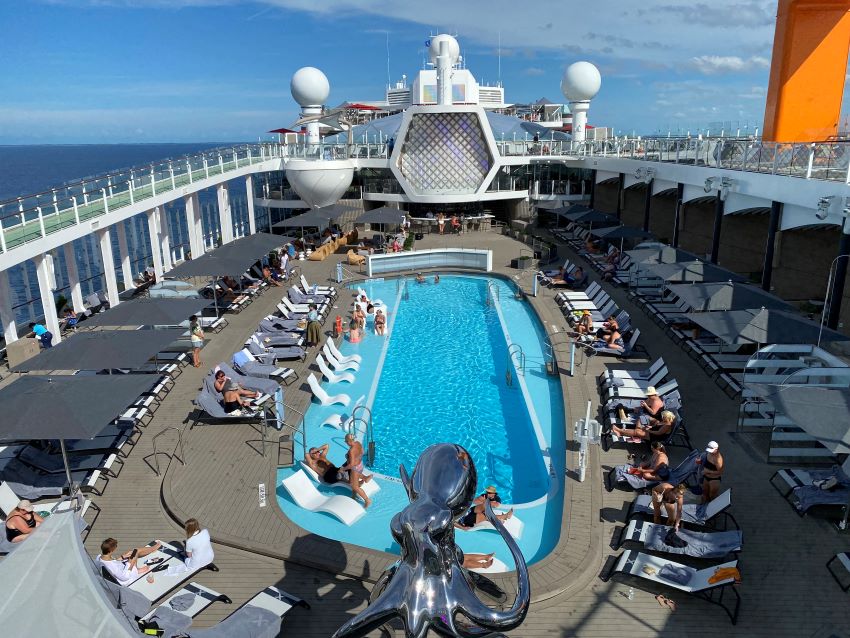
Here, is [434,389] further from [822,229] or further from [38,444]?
[822,229]

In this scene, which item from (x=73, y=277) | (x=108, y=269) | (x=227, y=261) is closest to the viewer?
(x=227, y=261)

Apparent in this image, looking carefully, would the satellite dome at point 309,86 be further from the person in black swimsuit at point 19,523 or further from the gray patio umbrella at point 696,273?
the person in black swimsuit at point 19,523

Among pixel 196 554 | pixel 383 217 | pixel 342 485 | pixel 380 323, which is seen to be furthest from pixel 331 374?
pixel 383 217

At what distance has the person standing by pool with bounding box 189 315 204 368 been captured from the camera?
11688 mm

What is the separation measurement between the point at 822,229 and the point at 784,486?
8.74 m

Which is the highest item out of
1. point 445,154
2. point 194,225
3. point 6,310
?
point 445,154

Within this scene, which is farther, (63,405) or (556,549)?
(63,405)

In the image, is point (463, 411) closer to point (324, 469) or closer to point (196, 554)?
point (324, 469)

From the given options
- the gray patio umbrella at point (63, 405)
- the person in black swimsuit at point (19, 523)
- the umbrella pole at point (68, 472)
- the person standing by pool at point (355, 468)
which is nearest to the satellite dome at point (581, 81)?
the person standing by pool at point (355, 468)

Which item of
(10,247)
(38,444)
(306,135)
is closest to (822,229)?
(38,444)

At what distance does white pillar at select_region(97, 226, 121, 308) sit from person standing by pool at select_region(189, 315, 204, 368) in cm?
302

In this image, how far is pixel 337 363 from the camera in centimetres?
1211

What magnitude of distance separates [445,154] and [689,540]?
23.1m

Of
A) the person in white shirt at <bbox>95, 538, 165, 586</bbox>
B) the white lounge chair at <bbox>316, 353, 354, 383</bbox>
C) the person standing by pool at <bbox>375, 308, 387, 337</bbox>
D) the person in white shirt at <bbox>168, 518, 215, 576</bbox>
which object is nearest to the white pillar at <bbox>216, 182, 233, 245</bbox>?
the person standing by pool at <bbox>375, 308, 387, 337</bbox>
